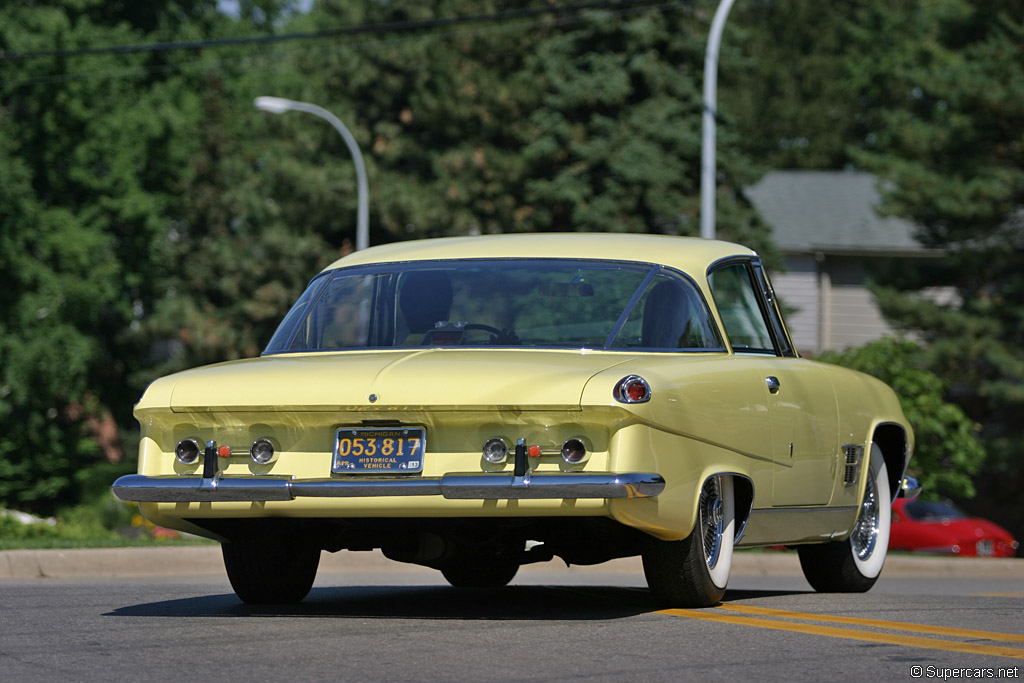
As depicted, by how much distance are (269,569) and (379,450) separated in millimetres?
1414

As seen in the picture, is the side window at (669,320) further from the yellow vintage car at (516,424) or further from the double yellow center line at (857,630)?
the double yellow center line at (857,630)

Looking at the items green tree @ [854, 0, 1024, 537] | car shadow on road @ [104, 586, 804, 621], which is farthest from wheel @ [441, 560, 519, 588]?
green tree @ [854, 0, 1024, 537]

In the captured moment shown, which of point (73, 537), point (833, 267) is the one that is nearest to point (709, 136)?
point (73, 537)

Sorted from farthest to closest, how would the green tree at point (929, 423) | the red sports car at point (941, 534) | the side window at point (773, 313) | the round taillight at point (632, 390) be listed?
the red sports car at point (941, 534) < the green tree at point (929, 423) < the side window at point (773, 313) < the round taillight at point (632, 390)

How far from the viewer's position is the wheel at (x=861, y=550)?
944cm

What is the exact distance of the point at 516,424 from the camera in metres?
6.97

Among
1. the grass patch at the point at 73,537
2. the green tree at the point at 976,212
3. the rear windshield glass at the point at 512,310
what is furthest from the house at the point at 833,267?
the rear windshield glass at the point at 512,310

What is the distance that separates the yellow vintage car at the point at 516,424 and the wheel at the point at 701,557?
0.04 feet

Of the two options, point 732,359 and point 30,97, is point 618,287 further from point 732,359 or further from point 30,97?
point 30,97

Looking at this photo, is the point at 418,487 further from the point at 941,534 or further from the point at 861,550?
the point at 941,534

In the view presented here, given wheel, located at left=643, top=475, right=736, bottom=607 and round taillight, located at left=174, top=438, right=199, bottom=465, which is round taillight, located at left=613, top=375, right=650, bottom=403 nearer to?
wheel, located at left=643, top=475, right=736, bottom=607

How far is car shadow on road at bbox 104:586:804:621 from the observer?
7754mm

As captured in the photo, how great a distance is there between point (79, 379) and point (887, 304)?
19.6 meters

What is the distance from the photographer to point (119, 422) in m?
47.8
